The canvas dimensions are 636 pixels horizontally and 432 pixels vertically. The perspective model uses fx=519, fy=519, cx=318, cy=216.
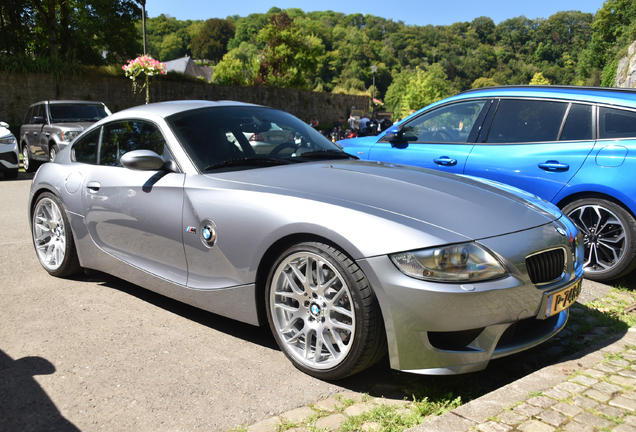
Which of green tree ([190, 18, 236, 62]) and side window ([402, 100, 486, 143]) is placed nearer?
side window ([402, 100, 486, 143])

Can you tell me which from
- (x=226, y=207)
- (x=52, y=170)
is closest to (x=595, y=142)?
(x=226, y=207)

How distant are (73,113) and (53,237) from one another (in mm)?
10450

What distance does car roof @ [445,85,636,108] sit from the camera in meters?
4.29

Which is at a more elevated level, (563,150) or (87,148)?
(563,150)

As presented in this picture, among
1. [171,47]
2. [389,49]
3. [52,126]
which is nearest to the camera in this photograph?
[52,126]

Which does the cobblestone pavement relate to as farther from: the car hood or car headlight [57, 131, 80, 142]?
car headlight [57, 131, 80, 142]

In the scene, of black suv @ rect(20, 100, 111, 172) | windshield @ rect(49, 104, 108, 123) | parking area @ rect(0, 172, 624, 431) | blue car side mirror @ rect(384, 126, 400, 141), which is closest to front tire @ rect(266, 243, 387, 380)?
parking area @ rect(0, 172, 624, 431)

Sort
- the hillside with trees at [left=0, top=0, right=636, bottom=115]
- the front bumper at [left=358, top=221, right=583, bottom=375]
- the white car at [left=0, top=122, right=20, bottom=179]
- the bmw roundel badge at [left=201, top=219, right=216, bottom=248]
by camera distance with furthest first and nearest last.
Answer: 1. the hillside with trees at [left=0, top=0, right=636, bottom=115]
2. the white car at [left=0, top=122, right=20, bottom=179]
3. the bmw roundel badge at [left=201, top=219, right=216, bottom=248]
4. the front bumper at [left=358, top=221, right=583, bottom=375]

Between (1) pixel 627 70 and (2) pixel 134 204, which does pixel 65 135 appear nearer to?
(2) pixel 134 204

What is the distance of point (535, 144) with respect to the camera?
466 cm

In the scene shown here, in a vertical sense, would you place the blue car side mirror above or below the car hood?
above

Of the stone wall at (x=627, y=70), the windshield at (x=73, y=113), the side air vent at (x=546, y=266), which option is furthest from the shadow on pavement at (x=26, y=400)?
the stone wall at (x=627, y=70)

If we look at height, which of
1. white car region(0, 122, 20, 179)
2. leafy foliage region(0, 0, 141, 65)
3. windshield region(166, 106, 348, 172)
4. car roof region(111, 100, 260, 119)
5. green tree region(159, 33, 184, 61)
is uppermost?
green tree region(159, 33, 184, 61)

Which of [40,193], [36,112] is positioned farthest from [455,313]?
[36,112]
